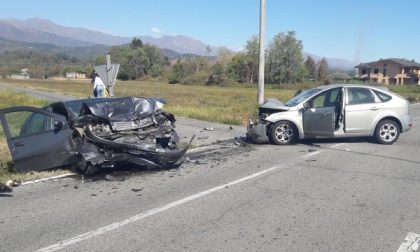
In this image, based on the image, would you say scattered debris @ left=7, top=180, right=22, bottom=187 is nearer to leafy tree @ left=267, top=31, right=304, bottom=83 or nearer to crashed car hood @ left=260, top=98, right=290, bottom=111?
crashed car hood @ left=260, top=98, right=290, bottom=111

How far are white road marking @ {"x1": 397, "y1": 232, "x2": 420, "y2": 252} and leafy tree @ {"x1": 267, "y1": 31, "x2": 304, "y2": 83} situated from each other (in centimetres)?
9936

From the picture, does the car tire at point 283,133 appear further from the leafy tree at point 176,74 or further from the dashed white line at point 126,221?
the leafy tree at point 176,74

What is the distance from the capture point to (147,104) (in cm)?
852

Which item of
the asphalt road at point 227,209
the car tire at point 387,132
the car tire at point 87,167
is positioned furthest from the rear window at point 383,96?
the car tire at point 87,167

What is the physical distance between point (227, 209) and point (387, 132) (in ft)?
23.6

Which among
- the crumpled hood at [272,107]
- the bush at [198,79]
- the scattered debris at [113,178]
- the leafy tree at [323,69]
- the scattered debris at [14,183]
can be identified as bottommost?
the scattered debris at [14,183]

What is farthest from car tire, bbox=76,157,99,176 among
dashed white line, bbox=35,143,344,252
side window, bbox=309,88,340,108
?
side window, bbox=309,88,340,108

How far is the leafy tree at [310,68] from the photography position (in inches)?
4345

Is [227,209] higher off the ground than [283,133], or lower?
lower

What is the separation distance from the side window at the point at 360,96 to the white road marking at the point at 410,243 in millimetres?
6727

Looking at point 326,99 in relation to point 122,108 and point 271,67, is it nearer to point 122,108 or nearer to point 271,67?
point 122,108

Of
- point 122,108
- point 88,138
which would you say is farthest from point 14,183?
point 122,108

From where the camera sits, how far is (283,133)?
36.8 feet

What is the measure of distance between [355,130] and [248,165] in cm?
389
